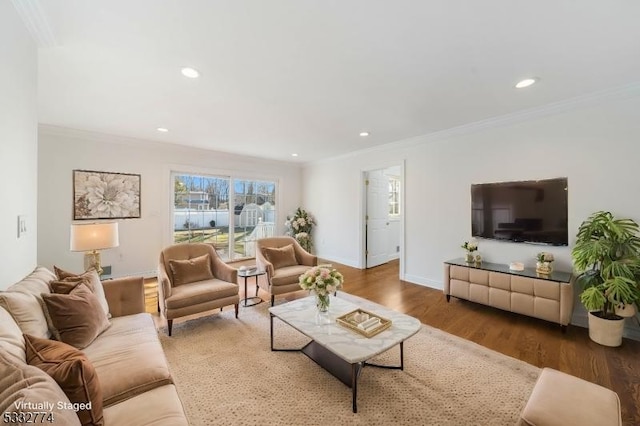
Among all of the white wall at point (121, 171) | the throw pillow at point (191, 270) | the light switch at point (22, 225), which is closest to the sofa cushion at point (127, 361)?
the light switch at point (22, 225)

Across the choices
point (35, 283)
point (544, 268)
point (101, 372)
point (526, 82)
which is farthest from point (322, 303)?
point (526, 82)

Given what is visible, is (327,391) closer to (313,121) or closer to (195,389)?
(195,389)

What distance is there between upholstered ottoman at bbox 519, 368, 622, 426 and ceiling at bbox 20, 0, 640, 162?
2.12 metres

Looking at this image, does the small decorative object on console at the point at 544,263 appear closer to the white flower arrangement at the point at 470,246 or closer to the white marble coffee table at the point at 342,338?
the white flower arrangement at the point at 470,246

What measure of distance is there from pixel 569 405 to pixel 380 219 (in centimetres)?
469

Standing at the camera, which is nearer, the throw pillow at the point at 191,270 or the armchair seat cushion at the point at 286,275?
the throw pillow at the point at 191,270

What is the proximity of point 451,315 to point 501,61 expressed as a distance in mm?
2704

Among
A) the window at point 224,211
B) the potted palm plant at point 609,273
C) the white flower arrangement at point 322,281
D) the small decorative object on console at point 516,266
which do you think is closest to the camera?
Answer: the white flower arrangement at point 322,281

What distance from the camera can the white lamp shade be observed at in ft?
8.65

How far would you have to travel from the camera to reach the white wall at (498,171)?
2.67m

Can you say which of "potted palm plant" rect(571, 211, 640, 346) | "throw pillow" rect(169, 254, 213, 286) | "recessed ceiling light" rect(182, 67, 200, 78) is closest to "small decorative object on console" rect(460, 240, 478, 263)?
"potted palm plant" rect(571, 211, 640, 346)

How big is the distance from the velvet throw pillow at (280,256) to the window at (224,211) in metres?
2.22

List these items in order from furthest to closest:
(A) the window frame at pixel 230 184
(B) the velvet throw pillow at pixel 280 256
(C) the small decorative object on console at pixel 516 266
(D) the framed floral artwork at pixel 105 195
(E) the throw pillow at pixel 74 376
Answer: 1. (A) the window frame at pixel 230 184
2. (D) the framed floral artwork at pixel 105 195
3. (B) the velvet throw pillow at pixel 280 256
4. (C) the small decorative object on console at pixel 516 266
5. (E) the throw pillow at pixel 74 376

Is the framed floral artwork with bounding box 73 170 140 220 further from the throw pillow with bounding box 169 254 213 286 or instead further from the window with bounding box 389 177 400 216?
the window with bounding box 389 177 400 216
